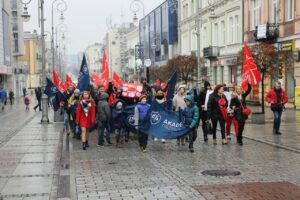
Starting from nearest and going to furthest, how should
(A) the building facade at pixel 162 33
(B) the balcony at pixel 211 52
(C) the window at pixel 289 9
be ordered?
(C) the window at pixel 289 9 → (B) the balcony at pixel 211 52 → (A) the building facade at pixel 162 33

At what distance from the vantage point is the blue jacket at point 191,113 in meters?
13.3

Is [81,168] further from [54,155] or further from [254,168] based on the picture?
[254,168]

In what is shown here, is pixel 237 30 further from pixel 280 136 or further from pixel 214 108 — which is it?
pixel 214 108

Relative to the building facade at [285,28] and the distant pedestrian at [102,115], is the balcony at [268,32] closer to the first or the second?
the building facade at [285,28]

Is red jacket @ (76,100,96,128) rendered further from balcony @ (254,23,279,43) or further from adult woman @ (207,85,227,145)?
balcony @ (254,23,279,43)

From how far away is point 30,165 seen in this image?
11.3 metres

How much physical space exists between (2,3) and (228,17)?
2873 cm

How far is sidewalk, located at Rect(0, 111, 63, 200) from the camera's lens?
864cm

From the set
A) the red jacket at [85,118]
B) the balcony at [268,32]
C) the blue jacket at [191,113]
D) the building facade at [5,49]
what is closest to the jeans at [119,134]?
the red jacket at [85,118]

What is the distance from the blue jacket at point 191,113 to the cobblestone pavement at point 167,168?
0.70m

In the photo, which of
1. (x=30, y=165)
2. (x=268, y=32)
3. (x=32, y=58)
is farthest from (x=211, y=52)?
(x=32, y=58)

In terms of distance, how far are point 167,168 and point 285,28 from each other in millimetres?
21818

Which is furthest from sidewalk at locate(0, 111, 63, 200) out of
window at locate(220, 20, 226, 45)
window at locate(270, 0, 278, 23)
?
window at locate(220, 20, 226, 45)

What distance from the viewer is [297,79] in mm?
29406
